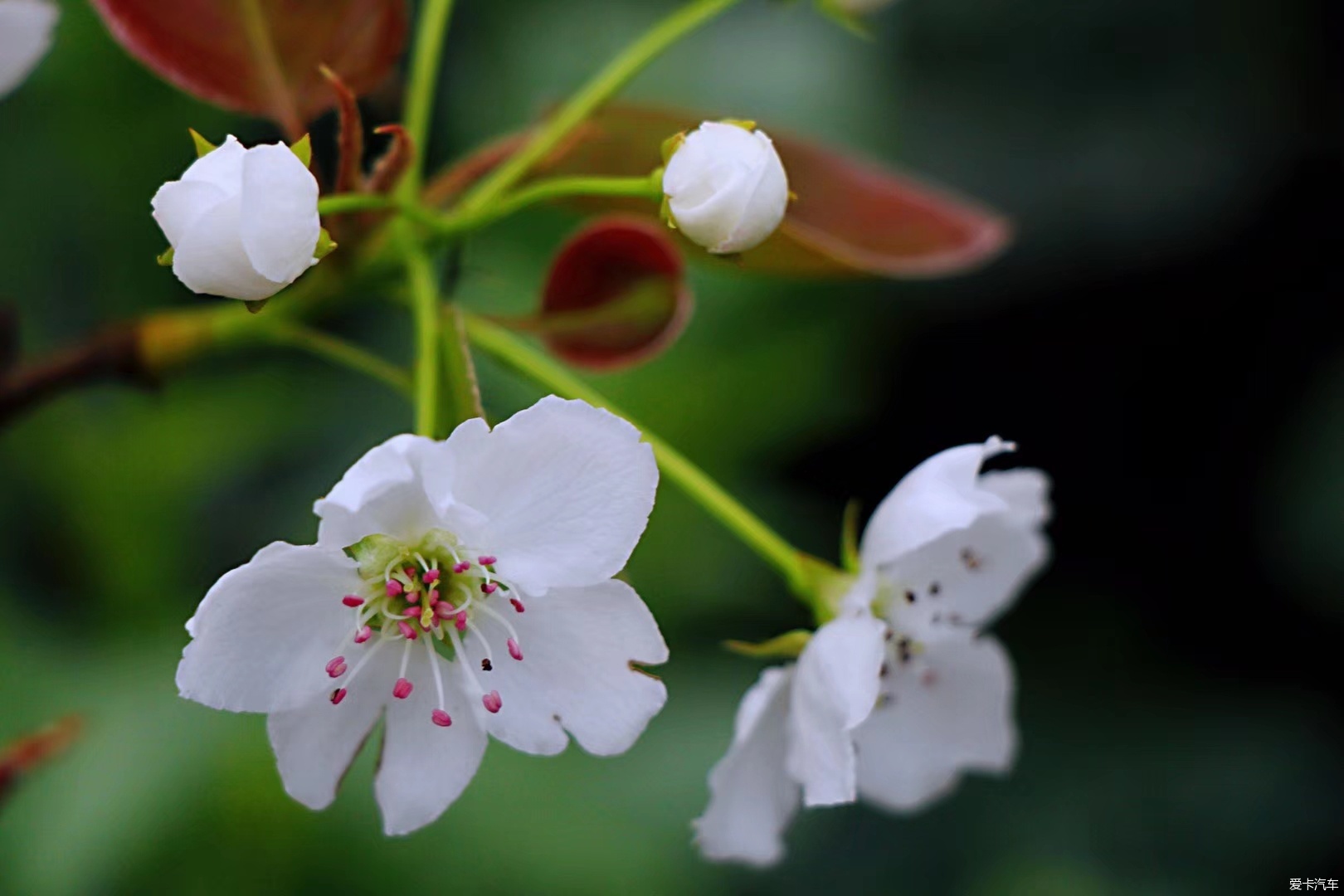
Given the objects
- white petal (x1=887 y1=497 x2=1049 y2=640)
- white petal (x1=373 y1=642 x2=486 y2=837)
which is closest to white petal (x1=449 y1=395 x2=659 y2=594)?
white petal (x1=373 y1=642 x2=486 y2=837)

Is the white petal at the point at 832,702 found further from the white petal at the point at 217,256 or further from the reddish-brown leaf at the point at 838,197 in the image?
the white petal at the point at 217,256

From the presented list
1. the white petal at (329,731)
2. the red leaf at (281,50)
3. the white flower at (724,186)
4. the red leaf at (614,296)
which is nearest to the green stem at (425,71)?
the red leaf at (281,50)

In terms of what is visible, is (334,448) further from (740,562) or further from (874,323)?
(874,323)

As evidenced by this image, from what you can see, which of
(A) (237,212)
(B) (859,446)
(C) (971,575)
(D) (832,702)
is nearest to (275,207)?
(A) (237,212)

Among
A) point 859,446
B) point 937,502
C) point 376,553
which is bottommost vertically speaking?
point 376,553

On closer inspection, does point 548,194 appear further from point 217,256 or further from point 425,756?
point 425,756

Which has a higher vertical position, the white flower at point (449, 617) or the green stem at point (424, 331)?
the green stem at point (424, 331)

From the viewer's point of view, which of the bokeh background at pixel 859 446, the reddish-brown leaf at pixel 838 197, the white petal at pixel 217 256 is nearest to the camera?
the white petal at pixel 217 256
